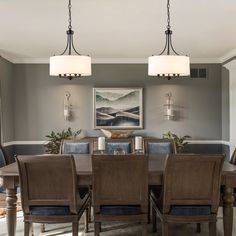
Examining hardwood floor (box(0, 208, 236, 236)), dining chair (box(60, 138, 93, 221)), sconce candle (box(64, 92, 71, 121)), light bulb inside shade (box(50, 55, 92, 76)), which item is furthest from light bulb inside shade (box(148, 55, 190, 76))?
sconce candle (box(64, 92, 71, 121))

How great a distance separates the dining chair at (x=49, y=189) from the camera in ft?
8.57

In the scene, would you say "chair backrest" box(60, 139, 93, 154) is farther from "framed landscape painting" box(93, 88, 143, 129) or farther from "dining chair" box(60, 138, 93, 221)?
"framed landscape painting" box(93, 88, 143, 129)

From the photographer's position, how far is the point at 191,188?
105 inches

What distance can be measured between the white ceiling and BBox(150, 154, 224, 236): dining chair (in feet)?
5.68

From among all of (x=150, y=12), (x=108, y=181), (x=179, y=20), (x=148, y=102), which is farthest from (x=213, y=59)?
(x=108, y=181)

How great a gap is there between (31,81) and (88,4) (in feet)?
12.2

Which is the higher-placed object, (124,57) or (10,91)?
(124,57)

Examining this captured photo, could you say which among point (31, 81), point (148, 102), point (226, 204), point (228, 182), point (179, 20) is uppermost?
point (179, 20)

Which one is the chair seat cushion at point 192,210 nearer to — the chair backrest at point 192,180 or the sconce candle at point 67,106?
the chair backrest at point 192,180

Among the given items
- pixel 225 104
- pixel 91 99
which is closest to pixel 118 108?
pixel 91 99

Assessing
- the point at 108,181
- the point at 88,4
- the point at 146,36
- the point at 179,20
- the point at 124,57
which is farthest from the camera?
the point at 124,57

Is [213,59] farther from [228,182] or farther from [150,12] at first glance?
[228,182]

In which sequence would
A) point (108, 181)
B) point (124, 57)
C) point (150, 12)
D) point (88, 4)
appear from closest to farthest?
point (108, 181), point (88, 4), point (150, 12), point (124, 57)

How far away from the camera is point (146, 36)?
4746 mm
